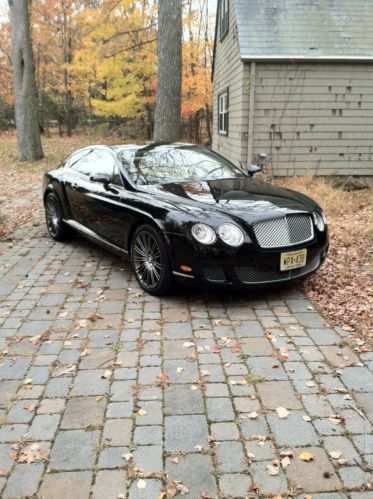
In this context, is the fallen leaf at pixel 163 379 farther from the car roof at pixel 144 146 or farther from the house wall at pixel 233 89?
the house wall at pixel 233 89

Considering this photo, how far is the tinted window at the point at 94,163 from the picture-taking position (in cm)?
551

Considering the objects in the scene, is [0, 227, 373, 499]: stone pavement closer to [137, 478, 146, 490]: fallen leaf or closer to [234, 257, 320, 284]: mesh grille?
[137, 478, 146, 490]: fallen leaf

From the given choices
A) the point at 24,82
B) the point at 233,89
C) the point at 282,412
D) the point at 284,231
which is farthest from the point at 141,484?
the point at 24,82

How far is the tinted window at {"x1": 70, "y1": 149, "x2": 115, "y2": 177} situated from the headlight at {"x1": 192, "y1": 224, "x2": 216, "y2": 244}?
172 cm

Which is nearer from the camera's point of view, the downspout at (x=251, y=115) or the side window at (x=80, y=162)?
the side window at (x=80, y=162)

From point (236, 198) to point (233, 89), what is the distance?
833 cm

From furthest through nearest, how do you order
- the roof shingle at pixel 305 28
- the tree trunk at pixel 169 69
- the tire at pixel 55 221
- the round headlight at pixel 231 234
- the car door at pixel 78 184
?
1. the roof shingle at pixel 305 28
2. the tree trunk at pixel 169 69
3. the tire at pixel 55 221
4. the car door at pixel 78 184
5. the round headlight at pixel 231 234

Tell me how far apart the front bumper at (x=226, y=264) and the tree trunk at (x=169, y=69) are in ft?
22.7

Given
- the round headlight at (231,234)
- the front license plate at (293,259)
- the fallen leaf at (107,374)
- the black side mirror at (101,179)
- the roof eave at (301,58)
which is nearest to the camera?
the fallen leaf at (107,374)

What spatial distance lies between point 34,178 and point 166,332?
33.6 feet

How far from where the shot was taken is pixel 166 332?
3.87 meters

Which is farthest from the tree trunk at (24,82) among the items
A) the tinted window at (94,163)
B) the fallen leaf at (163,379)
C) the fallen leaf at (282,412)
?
the fallen leaf at (282,412)

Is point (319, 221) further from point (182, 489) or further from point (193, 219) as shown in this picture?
point (182, 489)

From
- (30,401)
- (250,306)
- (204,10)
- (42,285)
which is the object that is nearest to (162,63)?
(42,285)
